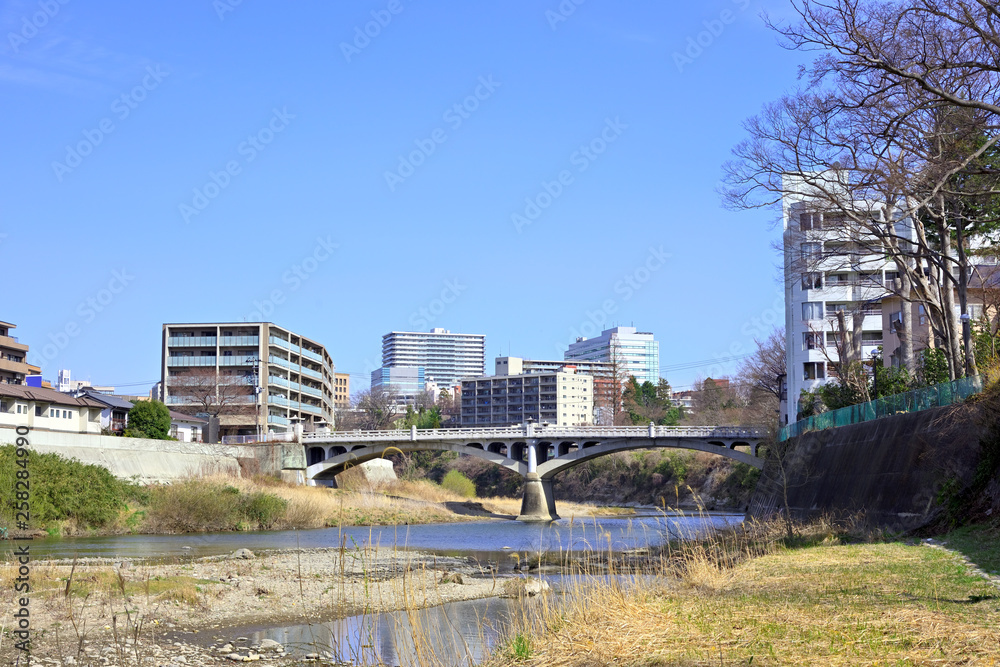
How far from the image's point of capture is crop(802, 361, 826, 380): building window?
5444 centimetres

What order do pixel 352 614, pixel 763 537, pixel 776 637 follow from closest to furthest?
1. pixel 776 637
2. pixel 352 614
3. pixel 763 537

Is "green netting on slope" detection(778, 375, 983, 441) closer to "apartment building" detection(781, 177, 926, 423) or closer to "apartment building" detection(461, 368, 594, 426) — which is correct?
"apartment building" detection(781, 177, 926, 423)

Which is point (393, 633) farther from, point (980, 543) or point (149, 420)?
point (149, 420)

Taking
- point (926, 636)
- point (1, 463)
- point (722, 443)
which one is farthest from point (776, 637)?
point (722, 443)

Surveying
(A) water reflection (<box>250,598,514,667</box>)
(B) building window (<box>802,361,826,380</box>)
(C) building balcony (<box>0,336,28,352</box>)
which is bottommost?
(A) water reflection (<box>250,598,514,667</box>)

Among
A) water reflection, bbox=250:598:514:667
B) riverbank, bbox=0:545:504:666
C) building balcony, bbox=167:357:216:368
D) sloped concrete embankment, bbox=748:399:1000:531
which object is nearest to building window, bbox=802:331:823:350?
sloped concrete embankment, bbox=748:399:1000:531

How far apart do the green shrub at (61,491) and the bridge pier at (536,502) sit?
31257 mm

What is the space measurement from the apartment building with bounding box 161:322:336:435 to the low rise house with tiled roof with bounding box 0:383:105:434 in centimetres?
2484

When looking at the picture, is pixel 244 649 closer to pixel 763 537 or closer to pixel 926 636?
pixel 926 636

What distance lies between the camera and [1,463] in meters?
32.4

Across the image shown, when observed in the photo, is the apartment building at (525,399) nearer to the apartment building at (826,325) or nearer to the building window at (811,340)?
the apartment building at (826,325)

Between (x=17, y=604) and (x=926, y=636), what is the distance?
13.0 meters

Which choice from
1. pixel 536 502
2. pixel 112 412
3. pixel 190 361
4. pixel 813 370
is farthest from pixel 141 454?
pixel 813 370

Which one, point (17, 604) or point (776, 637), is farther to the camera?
point (17, 604)
